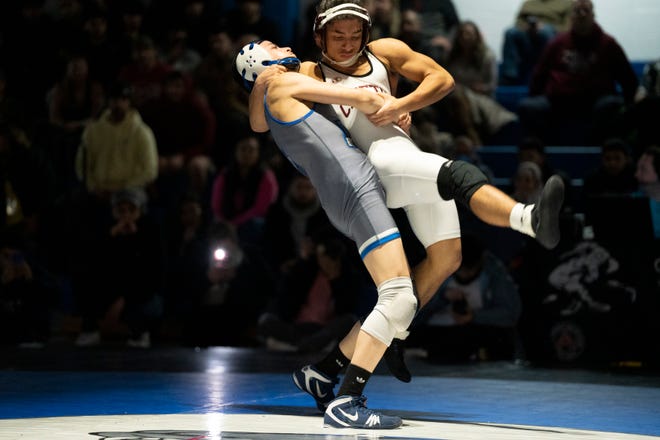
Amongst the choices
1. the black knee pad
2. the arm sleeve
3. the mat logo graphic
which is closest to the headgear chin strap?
the black knee pad

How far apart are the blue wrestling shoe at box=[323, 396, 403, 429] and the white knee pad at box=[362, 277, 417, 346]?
0.27 metres

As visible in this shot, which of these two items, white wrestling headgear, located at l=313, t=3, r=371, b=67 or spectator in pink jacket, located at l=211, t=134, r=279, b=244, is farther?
spectator in pink jacket, located at l=211, t=134, r=279, b=244

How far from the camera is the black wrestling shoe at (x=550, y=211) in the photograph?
431 cm

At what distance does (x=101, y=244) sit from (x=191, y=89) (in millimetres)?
1958

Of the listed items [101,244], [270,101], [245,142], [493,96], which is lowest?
[270,101]

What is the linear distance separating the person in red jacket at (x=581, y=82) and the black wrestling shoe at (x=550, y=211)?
5.38 metres

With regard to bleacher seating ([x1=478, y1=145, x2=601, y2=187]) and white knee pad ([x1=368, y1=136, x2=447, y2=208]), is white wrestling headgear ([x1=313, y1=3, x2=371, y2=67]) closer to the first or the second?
white knee pad ([x1=368, y1=136, x2=447, y2=208])

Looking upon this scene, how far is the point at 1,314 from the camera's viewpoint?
855 cm

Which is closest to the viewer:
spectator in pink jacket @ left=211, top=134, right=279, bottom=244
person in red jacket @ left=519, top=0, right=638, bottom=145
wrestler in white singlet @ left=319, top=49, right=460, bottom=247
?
wrestler in white singlet @ left=319, top=49, right=460, bottom=247

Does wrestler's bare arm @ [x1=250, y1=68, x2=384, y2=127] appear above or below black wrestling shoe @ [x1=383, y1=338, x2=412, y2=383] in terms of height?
above

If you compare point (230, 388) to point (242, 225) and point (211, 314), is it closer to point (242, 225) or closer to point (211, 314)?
point (211, 314)

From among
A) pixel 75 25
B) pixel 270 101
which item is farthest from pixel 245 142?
pixel 270 101

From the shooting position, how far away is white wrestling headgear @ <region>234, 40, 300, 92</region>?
195 inches

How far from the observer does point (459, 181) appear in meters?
4.55
